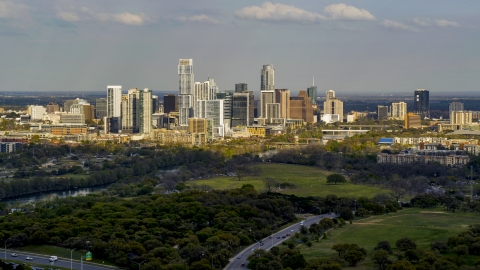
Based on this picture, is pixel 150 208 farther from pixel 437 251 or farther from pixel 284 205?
pixel 437 251

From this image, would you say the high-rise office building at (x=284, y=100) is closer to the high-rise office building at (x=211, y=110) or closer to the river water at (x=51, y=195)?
the high-rise office building at (x=211, y=110)

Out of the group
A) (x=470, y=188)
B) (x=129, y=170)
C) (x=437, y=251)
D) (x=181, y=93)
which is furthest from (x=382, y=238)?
(x=181, y=93)

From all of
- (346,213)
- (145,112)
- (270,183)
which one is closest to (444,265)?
(346,213)

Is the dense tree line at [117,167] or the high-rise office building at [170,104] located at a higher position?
the high-rise office building at [170,104]

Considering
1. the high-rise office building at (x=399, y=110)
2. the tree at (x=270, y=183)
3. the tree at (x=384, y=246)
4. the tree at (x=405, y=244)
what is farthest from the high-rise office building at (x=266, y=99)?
the tree at (x=384, y=246)

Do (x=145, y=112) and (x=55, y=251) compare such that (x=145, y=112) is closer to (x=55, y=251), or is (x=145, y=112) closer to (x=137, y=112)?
(x=137, y=112)

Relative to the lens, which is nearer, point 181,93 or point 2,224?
point 2,224
